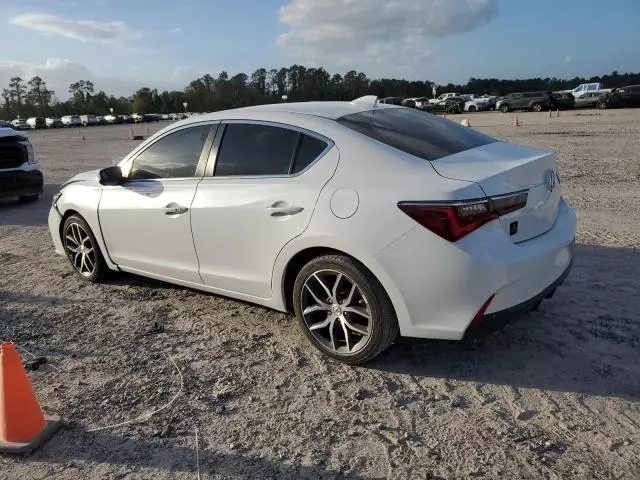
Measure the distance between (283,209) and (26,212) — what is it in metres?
7.59

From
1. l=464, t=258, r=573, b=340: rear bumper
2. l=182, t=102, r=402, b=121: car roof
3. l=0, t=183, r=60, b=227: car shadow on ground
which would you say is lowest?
l=0, t=183, r=60, b=227: car shadow on ground

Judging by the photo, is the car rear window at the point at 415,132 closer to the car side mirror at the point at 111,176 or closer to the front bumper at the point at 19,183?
the car side mirror at the point at 111,176

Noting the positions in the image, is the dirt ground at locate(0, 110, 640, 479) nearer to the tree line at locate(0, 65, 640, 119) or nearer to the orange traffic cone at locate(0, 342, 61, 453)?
the orange traffic cone at locate(0, 342, 61, 453)

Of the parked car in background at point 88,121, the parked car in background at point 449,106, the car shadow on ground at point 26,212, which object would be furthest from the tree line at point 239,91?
the car shadow on ground at point 26,212

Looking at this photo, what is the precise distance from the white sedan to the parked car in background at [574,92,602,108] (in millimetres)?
43593

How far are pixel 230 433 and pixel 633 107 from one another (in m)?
43.2

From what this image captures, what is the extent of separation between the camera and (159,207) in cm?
451

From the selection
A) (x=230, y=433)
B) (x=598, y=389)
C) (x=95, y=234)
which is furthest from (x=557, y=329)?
(x=95, y=234)

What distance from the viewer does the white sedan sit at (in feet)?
10.4

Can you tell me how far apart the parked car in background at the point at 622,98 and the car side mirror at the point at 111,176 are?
4093cm

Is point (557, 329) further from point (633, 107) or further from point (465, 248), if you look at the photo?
point (633, 107)

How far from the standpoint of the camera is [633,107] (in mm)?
38562

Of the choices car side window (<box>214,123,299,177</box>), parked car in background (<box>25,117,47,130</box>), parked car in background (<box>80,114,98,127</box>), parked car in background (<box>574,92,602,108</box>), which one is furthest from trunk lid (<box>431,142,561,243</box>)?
parked car in background (<box>80,114,98,127</box>)

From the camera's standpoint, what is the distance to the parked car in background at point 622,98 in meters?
37.6
